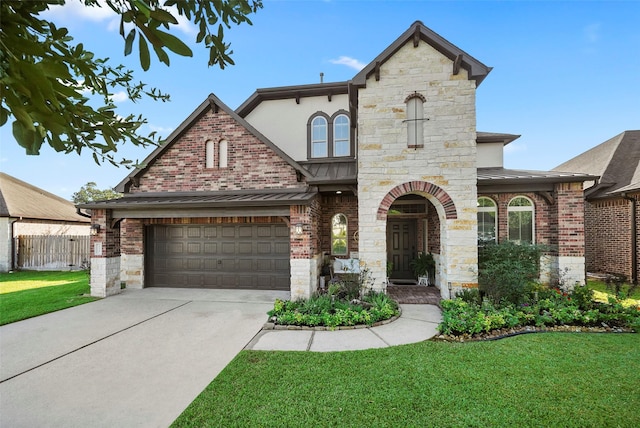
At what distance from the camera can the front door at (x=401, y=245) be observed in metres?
10.2

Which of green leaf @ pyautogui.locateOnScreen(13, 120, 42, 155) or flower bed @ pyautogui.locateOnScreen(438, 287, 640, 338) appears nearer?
green leaf @ pyautogui.locateOnScreen(13, 120, 42, 155)

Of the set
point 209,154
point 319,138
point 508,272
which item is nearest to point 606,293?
point 508,272

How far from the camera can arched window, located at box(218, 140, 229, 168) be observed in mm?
9484

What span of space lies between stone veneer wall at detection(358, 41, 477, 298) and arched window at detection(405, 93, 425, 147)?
0.12 metres

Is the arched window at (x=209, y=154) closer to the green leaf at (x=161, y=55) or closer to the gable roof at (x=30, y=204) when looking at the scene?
the green leaf at (x=161, y=55)

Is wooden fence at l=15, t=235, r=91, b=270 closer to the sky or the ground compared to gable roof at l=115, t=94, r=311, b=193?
closer to the ground

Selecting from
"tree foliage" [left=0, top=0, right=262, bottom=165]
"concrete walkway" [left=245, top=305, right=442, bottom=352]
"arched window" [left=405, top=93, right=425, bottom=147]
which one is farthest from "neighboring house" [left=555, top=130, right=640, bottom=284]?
"tree foliage" [left=0, top=0, right=262, bottom=165]

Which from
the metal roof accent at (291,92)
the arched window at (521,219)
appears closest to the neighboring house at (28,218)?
the metal roof accent at (291,92)

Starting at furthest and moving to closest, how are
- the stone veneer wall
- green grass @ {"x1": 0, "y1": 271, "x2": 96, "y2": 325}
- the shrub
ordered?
the stone veneer wall, green grass @ {"x1": 0, "y1": 271, "x2": 96, "y2": 325}, the shrub

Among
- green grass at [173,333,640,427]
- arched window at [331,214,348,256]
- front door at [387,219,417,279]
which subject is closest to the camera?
green grass at [173,333,640,427]

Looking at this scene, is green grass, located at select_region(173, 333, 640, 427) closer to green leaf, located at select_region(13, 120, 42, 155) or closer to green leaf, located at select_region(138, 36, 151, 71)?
green leaf, located at select_region(13, 120, 42, 155)

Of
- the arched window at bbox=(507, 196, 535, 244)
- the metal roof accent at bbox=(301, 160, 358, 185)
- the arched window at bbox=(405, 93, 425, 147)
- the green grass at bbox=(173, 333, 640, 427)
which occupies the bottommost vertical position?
the green grass at bbox=(173, 333, 640, 427)

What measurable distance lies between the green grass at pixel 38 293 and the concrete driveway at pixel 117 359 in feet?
2.09

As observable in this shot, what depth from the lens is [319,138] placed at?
11188 millimetres
